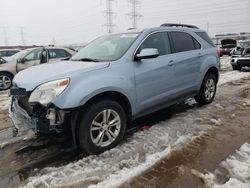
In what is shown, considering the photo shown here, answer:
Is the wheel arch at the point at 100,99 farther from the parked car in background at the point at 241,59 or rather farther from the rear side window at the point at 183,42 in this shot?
the parked car in background at the point at 241,59

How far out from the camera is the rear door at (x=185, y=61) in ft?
16.9

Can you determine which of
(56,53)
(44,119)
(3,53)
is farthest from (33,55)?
(44,119)

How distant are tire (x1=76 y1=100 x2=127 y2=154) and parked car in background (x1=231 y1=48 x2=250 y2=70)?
955cm

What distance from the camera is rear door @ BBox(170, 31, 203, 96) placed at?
516 cm

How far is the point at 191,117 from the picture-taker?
543 cm

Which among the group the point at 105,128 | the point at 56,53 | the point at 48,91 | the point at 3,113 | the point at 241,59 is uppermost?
the point at 56,53

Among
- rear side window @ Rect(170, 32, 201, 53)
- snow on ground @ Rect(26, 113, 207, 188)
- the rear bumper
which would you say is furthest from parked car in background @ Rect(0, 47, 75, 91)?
the rear bumper

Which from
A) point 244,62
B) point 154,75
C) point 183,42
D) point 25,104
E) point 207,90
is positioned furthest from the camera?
point 244,62

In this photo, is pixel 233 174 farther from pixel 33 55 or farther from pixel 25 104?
pixel 33 55

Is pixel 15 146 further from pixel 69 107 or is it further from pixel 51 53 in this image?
pixel 51 53

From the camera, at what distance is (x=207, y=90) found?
20.5 ft

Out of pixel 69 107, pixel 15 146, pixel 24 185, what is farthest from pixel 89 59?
pixel 24 185

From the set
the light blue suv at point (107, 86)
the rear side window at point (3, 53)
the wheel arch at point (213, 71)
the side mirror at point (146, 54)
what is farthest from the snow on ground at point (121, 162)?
the rear side window at point (3, 53)

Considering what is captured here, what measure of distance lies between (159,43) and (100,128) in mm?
1979
